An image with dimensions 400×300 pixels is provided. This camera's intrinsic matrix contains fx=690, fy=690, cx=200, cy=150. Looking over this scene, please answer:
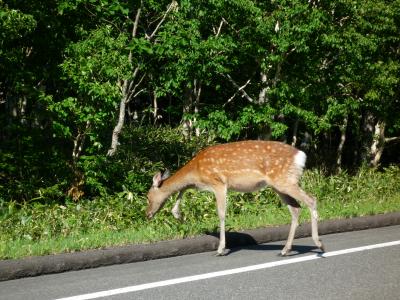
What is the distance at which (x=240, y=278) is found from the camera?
23.1 feet

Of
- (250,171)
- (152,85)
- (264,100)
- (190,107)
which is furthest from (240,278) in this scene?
(190,107)

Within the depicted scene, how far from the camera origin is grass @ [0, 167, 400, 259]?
343 inches

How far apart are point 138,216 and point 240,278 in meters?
5.10

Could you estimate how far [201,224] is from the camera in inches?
417

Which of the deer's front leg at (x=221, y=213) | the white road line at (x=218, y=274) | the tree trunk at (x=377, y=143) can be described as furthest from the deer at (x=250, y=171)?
the tree trunk at (x=377, y=143)

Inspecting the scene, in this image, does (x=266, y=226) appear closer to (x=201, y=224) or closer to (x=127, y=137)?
(x=201, y=224)

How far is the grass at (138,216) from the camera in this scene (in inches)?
343

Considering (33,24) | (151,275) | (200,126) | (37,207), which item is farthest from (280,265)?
(200,126)

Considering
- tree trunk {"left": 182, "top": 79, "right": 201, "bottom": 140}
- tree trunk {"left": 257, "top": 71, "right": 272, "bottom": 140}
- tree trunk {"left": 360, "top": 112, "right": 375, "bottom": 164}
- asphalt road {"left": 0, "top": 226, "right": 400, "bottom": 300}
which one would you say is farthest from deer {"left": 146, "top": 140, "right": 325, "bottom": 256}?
tree trunk {"left": 360, "top": 112, "right": 375, "bottom": 164}

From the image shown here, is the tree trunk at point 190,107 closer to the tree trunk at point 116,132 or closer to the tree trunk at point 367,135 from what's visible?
the tree trunk at point 116,132

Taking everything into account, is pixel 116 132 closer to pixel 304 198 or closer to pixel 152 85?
pixel 152 85

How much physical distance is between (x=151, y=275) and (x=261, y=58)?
11.1 m

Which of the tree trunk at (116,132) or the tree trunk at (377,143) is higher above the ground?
the tree trunk at (377,143)

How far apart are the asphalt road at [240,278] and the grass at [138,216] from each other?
85cm
